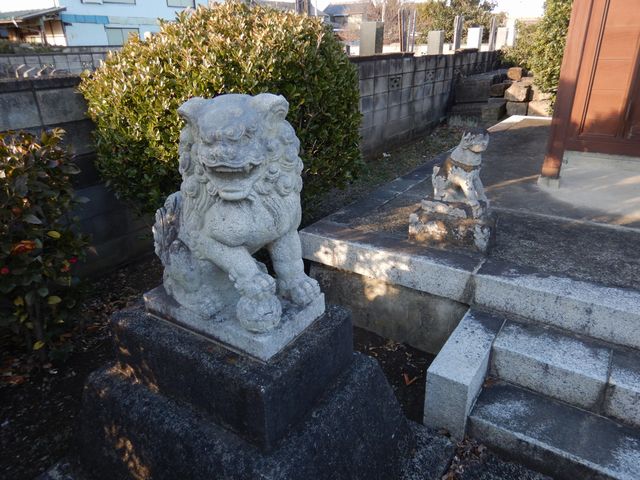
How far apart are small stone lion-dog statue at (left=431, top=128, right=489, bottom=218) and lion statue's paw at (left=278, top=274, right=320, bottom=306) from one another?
2000 millimetres

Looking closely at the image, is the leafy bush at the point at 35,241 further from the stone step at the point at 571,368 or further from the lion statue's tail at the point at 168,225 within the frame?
the stone step at the point at 571,368

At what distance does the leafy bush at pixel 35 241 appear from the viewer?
284 centimetres

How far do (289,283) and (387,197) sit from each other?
125 inches

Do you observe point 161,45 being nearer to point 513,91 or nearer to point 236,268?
point 236,268

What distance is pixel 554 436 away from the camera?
2637 mm

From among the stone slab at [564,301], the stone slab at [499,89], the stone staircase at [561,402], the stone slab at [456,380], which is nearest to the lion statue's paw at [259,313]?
the stone slab at [456,380]

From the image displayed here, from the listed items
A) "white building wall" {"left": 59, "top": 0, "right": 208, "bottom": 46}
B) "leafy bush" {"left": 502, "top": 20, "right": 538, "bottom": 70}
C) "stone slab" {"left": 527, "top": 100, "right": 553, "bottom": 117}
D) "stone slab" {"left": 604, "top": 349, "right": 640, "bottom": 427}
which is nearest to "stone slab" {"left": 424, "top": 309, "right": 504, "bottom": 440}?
"stone slab" {"left": 604, "top": 349, "right": 640, "bottom": 427}

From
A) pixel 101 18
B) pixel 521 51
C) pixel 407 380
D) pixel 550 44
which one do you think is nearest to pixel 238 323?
pixel 407 380

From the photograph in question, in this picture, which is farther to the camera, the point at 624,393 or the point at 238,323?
the point at 624,393

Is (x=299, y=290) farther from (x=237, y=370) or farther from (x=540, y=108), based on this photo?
(x=540, y=108)

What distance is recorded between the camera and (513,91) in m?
12.0

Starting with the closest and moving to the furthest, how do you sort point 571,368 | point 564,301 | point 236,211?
point 236,211 < point 571,368 < point 564,301

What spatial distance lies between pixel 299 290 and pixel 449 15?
20.7 metres

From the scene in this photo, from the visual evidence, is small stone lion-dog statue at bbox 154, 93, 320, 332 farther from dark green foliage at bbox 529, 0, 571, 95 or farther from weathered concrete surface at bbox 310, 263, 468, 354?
dark green foliage at bbox 529, 0, 571, 95
